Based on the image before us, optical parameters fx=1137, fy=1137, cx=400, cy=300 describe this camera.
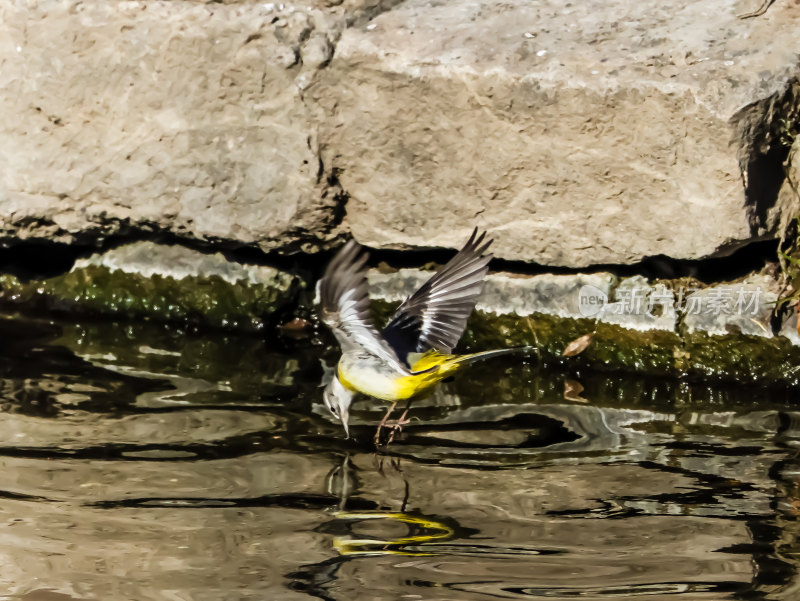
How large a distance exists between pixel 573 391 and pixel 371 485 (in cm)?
163

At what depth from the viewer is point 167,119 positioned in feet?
21.6

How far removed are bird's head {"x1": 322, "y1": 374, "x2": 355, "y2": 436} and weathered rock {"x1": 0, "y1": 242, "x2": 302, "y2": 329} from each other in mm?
1698

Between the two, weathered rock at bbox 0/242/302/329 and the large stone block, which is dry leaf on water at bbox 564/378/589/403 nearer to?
the large stone block

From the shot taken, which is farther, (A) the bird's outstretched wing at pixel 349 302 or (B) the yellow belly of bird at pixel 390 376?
(B) the yellow belly of bird at pixel 390 376

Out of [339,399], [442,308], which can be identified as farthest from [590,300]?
[339,399]

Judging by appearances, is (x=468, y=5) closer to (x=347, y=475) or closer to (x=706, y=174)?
(x=706, y=174)

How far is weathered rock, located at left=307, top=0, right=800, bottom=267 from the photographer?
18.7ft

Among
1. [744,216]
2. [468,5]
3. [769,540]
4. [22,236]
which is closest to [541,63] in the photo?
[468,5]

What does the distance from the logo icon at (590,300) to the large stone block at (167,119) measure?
150cm

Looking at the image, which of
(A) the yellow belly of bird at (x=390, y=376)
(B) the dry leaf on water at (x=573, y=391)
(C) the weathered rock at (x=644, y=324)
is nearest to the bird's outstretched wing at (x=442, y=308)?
(A) the yellow belly of bird at (x=390, y=376)

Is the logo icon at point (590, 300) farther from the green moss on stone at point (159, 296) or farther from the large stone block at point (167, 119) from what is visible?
the green moss on stone at point (159, 296)

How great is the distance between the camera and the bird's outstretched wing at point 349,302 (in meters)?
4.46

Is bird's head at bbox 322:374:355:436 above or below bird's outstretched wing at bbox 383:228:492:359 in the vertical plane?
below

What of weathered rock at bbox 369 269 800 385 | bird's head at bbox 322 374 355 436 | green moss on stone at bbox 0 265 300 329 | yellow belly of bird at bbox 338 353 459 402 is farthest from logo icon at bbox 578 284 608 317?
green moss on stone at bbox 0 265 300 329
